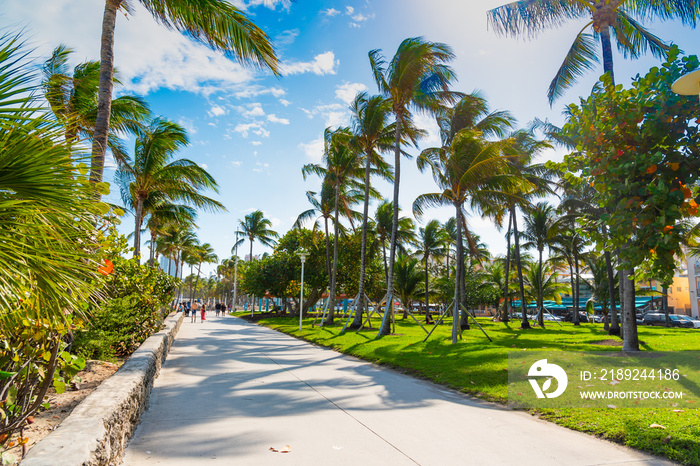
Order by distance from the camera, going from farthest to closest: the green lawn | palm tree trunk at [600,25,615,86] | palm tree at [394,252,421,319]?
1. palm tree at [394,252,421,319]
2. palm tree trunk at [600,25,615,86]
3. the green lawn

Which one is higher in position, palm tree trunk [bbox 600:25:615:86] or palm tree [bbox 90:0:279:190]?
palm tree trunk [bbox 600:25:615:86]

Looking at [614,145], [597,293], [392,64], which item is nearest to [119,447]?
[614,145]

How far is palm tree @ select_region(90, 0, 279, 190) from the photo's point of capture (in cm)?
707

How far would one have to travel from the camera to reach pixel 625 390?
6.90 meters

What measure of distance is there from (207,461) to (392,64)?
16.4 metres

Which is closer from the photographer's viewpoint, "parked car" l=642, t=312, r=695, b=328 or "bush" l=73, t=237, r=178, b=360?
"bush" l=73, t=237, r=178, b=360

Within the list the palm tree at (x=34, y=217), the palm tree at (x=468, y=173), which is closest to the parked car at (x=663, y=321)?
the palm tree at (x=468, y=173)

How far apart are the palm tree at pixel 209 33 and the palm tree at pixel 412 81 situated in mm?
10651

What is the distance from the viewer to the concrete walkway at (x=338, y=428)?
408 cm

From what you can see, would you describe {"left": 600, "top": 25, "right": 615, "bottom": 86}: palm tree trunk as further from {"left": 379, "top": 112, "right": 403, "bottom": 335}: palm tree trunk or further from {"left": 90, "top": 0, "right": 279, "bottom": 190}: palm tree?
{"left": 90, "top": 0, "right": 279, "bottom": 190}: palm tree

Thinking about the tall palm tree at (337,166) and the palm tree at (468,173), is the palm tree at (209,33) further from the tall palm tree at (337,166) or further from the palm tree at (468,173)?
the tall palm tree at (337,166)

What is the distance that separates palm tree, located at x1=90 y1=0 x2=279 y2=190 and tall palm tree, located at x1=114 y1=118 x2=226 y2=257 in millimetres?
9108

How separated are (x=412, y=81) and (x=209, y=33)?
37.2 ft

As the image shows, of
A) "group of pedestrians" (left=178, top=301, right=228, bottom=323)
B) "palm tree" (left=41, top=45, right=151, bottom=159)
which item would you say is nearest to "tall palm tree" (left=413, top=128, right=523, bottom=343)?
"palm tree" (left=41, top=45, right=151, bottom=159)
